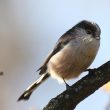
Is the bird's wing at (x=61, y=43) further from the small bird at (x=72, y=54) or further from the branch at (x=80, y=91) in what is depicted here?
the branch at (x=80, y=91)

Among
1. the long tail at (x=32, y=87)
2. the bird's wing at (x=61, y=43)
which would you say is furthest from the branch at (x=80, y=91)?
the bird's wing at (x=61, y=43)

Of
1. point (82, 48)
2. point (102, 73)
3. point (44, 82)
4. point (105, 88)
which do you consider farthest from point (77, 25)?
point (102, 73)

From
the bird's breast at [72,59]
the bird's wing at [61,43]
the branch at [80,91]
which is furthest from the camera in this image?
the bird's wing at [61,43]

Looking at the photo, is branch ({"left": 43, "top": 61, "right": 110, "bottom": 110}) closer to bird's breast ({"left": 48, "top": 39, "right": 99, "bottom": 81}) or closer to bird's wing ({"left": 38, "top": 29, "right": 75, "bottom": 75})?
bird's breast ({"left": 48, "top": 39, "right": 99, "bottom": 81})

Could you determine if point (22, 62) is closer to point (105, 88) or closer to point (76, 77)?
point (76, 77)

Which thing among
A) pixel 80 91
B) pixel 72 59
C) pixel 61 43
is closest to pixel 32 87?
pixel 72 59

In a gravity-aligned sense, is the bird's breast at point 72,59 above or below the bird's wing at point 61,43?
below

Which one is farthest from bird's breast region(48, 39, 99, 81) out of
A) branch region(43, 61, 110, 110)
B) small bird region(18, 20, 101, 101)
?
branch region(43, 61, 110, 110)

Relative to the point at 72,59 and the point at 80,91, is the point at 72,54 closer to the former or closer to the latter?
the point at 72,59

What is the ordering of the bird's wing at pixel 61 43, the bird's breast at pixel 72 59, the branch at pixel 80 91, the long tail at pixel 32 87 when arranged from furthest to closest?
the bird's wing at pixel 61 43 < the bird's breast at pixel 72 59 < the long tail at pixel 32 87 < the branch at pixel 80 91

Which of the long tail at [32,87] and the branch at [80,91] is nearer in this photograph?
the branch at [80,91]
